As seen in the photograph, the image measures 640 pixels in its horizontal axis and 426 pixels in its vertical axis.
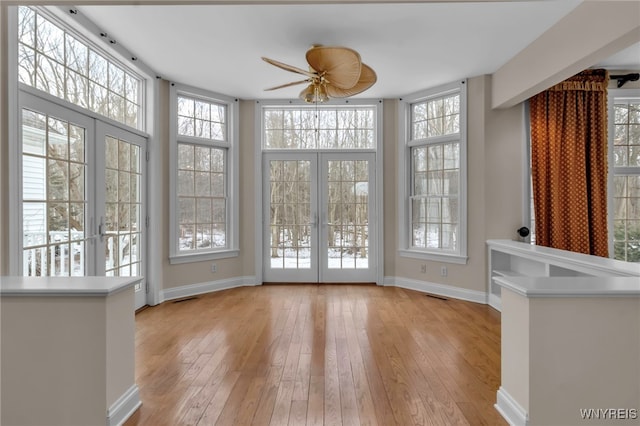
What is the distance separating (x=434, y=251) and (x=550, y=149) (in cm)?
186

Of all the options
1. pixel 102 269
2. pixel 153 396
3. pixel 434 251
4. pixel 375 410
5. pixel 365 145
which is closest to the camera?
pixel 375 410

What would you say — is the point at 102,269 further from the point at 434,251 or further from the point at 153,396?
the point at 434,251

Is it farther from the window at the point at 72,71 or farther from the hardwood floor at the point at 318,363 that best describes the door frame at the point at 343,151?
the window at the point at 72,71

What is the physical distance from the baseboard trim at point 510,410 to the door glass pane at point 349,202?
3379 millimetres

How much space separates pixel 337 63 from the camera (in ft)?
9.98

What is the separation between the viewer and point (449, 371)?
251 centimetres

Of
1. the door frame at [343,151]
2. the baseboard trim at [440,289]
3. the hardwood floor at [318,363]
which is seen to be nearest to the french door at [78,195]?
the hardwood floor at [318,363]

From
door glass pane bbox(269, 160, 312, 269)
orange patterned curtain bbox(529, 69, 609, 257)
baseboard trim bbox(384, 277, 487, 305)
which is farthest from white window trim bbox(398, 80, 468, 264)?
door glass pane bbox(269, 160, 312, 269)

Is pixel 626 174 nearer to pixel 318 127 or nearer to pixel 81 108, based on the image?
pixel 318 127

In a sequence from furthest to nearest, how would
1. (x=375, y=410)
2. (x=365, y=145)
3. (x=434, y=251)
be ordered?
(x=365, y=145)
(x=434, y=251)
(x=375, y=410)

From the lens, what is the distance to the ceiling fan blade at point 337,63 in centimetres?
290

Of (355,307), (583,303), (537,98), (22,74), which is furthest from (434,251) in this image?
(22,74)

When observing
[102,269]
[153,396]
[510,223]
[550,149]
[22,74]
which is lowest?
[153,396]

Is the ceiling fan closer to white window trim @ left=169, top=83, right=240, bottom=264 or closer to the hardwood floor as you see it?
white window trim @ left=169, top=83, right=240, bottom=264
